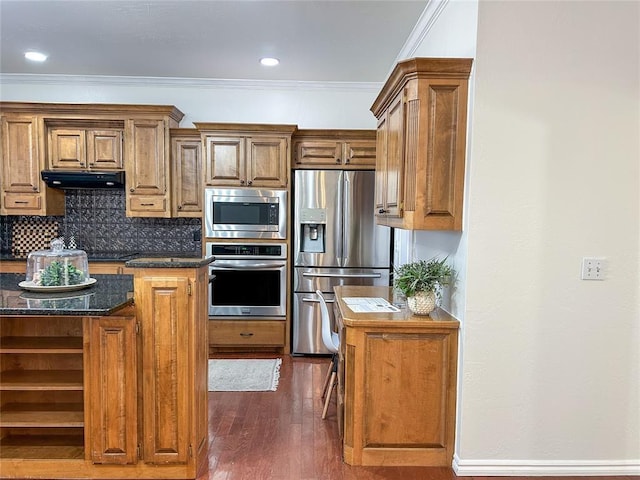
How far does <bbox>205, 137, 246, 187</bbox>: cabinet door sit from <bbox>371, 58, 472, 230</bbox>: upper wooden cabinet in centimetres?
212

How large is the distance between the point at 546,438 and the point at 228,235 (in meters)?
2.97

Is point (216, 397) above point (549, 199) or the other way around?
the other way around

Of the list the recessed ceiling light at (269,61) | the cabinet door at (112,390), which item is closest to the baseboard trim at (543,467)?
the cabinet door at (112,390)

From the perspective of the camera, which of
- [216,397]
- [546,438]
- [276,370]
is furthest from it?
[276,370]

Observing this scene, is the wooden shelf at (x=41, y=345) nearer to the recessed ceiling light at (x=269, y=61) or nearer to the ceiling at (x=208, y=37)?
the ceiling at (x=208, y=37)

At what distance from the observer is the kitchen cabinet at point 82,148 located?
4.12m

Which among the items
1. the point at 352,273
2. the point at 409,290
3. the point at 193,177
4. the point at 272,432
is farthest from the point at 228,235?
the point at 409,290

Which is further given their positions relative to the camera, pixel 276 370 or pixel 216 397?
pixel 276 370

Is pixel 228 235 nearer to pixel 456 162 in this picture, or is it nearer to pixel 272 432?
pixel 272 432

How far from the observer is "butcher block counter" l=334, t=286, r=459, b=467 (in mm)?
2270

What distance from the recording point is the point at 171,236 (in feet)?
14.9

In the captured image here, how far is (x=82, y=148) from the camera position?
4.14 metres

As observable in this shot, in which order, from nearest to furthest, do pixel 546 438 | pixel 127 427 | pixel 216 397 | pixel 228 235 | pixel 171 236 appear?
pixel 127 427 < pixel 546 438 < pixel 216 397 < pixel 228 235 < pixel 171 236

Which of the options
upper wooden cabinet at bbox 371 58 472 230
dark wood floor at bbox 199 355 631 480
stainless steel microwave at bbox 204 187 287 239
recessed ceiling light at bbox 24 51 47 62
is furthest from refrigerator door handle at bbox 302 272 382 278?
recessed ceiling light at bbox 24 51 47 62
